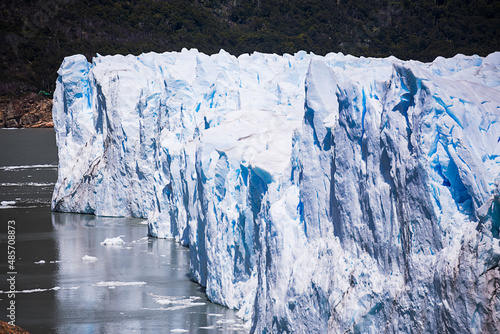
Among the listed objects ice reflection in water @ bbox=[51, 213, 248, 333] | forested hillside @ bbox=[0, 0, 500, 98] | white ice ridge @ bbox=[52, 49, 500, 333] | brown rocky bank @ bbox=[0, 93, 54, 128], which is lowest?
ice reflection in water @ bbox=[51, 213, 248, 333]

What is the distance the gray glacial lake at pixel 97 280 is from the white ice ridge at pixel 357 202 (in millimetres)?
670

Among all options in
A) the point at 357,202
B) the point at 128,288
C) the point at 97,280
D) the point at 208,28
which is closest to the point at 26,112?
the point at 208,28

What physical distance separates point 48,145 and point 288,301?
46175 mm

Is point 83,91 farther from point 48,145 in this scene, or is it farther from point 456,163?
point 48,145

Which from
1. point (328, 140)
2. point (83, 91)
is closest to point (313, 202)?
point (328, 140)

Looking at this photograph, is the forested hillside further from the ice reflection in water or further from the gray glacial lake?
the ice reflection in water

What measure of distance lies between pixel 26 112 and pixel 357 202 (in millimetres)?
63397

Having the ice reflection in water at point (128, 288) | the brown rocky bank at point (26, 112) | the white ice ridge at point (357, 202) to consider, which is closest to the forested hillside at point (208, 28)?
the brown rocky bank at point (26, 112)

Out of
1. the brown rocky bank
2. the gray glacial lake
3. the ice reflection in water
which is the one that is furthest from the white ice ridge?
the brown rocky bank

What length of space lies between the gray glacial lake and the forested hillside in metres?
32.3

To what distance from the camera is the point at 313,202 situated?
402 inches

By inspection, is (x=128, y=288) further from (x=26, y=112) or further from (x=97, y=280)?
(x=26, y=112)

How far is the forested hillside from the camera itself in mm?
53834

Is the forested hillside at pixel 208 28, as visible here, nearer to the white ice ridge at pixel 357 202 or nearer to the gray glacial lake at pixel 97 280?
the gray glacial lake at pixel 97 280
